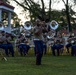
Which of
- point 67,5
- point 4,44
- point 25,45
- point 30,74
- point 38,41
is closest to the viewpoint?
point 30,74

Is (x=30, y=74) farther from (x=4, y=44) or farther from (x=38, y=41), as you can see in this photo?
(x=4, y=44)

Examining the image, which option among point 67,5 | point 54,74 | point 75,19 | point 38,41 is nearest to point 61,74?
point 54,74

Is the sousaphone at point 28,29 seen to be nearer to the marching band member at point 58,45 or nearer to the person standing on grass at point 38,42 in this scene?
the marching band member at point 58,45

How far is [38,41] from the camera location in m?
15.6

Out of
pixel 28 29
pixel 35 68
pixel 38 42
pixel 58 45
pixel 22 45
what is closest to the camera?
pixel 35 68

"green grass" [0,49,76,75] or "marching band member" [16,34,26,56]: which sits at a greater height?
"marching band member" [16,34,26,56]

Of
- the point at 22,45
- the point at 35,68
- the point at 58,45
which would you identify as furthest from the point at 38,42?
the point at 58,45

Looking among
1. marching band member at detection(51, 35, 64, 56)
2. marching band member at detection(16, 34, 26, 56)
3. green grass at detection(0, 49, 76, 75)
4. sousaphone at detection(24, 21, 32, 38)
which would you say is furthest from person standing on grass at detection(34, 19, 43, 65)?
sousaphone at detection(24, 21, 32, 38)

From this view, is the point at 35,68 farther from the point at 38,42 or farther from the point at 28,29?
the point at 28,29

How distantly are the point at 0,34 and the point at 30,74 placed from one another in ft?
39.2

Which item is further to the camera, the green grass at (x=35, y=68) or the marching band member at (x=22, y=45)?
the marching band member at (x=22, y=45)

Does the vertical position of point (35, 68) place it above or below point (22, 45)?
below

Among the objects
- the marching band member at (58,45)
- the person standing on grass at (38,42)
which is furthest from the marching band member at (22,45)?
the person standing on grass at (38,42)

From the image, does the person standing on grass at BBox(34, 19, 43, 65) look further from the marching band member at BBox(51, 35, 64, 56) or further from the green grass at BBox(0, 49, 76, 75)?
the marching band member at BBox(51, 35, 64, 56)
